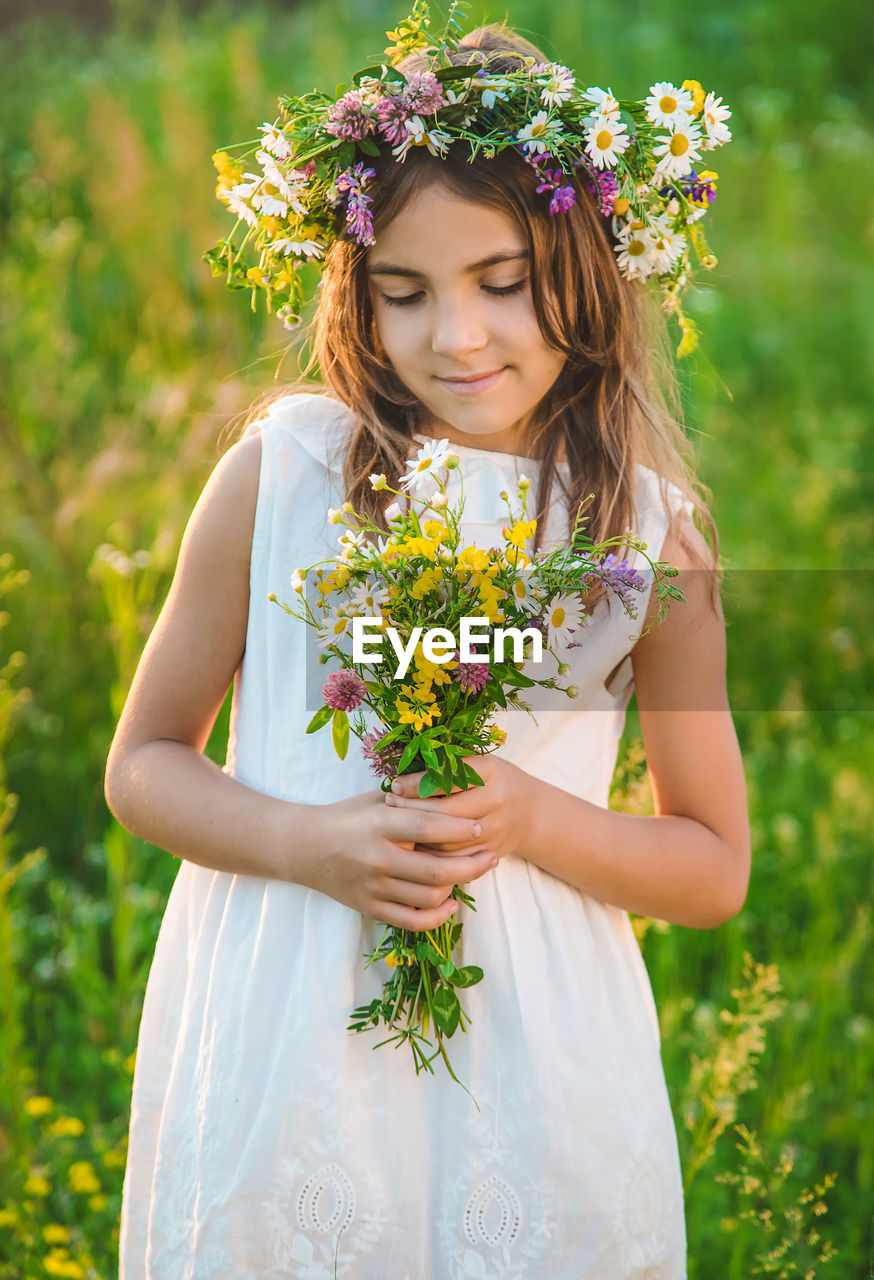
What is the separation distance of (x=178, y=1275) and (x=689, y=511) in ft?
3.93

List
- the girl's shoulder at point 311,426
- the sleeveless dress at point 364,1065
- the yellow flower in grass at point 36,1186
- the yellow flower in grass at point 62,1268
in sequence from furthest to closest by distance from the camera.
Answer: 1. the yellow flower in grass at point 36,1186
2. the yellow flower in grass at point 62,1268
3. the girl's shoulder at point 311,426
4. the sleeveless dress at point 364,1065

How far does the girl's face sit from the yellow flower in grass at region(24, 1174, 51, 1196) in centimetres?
156

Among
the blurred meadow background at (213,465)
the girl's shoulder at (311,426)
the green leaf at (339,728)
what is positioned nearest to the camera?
the green leaf at (339,728)

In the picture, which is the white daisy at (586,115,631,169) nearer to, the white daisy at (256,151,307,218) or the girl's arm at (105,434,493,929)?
the white daisy at (256,151,307,218)

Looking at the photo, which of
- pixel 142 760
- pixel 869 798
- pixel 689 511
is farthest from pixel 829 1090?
pixel 142 760

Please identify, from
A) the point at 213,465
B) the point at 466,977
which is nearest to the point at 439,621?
the point at 466,977

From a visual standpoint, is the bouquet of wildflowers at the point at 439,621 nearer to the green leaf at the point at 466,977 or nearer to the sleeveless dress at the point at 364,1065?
the green leaf at the point at 466,977

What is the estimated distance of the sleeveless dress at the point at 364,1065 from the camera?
146cm

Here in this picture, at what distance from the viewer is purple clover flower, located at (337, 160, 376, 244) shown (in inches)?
59.5

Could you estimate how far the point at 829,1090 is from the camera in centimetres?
272

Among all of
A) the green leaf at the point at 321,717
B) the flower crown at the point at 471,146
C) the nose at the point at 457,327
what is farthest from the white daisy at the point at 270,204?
the green leaf at the point at 321,717

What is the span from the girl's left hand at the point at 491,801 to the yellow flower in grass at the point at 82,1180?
1.24 m

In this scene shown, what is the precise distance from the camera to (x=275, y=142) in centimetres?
152

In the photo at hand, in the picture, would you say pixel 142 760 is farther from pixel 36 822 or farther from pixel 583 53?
pixel 583 53
